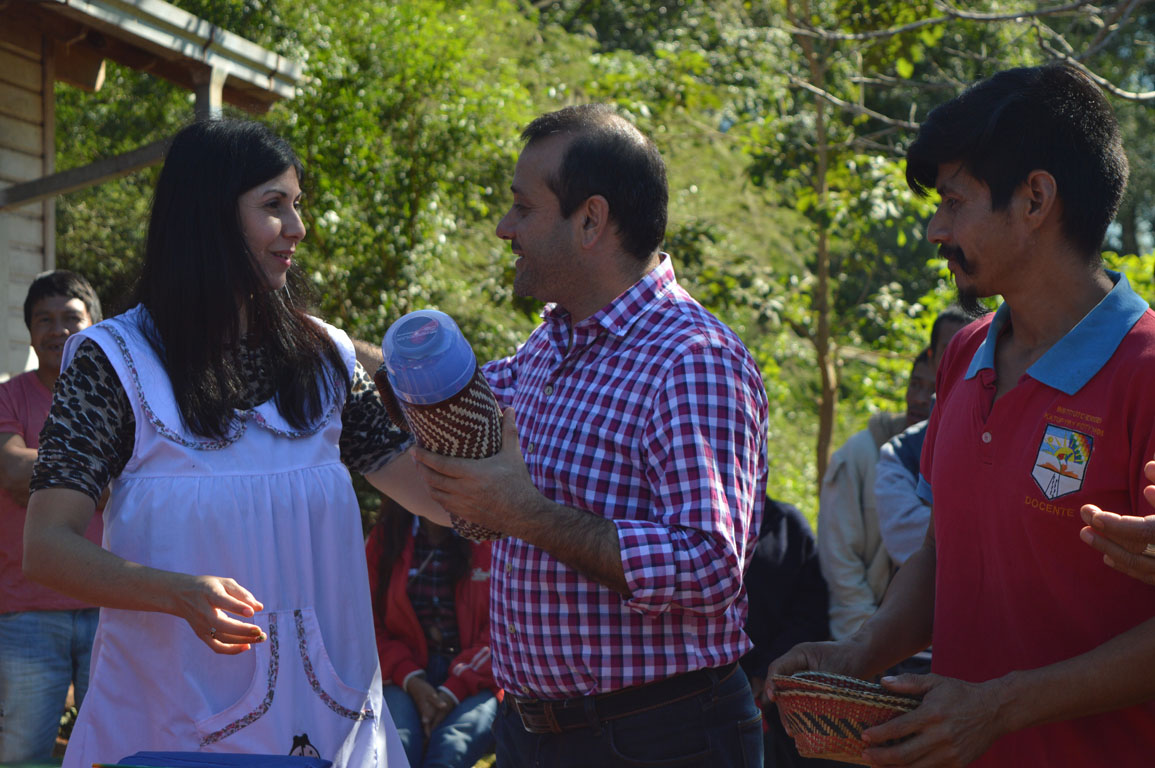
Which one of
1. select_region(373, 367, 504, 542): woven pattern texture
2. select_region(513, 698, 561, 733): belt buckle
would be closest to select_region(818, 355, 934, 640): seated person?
select_region(513, 698, 561, 733): belt buckle

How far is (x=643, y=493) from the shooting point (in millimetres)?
2240

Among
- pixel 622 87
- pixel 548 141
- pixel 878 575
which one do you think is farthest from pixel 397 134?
pixel 548 141

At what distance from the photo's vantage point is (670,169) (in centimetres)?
1095

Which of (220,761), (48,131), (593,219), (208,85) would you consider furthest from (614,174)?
(48,131)

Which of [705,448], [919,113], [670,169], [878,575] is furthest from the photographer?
[919,113]

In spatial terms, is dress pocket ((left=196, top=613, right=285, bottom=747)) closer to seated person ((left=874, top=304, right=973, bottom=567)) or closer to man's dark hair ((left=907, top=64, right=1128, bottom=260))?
man's dark hair ((left=907, top=64, right=1128, bottom=260))

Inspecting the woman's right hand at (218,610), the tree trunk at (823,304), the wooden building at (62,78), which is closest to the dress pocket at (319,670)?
the woman's right hand at (218,610)

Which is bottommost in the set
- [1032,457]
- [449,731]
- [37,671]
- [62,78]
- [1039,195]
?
[449,731]

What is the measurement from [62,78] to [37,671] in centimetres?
399

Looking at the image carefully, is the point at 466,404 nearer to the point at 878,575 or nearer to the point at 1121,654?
the point at 1121,654

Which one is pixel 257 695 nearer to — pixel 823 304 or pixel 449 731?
pixel 449 731

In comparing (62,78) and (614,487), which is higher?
(62,78)

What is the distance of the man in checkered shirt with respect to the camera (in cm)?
203

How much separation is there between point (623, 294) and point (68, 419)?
1.12 metres
